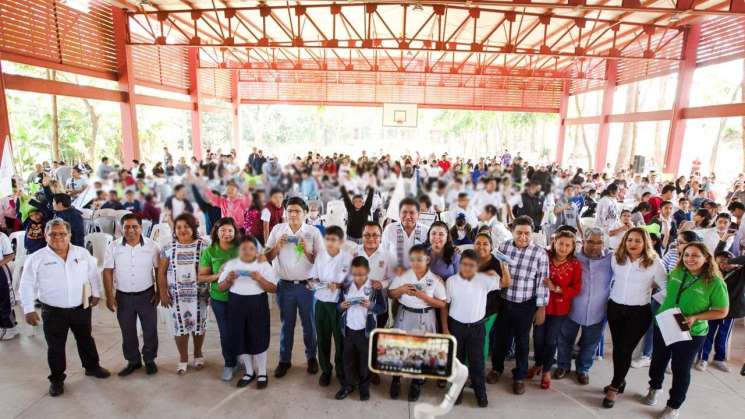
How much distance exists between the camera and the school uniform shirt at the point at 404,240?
10.5 feet

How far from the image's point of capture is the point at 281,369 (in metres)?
3.72

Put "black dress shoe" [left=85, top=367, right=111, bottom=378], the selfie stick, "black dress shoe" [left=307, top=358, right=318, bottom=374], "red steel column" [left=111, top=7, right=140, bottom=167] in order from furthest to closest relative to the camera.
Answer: "red steel column" [left=111, top=7, right=140, bottom=167] → "black dress shoe" [left=307, top=358, right=318, bottom=374] → "black dress shoe" [left=85, top=367, right=111, bottom=378] → the selfie stick

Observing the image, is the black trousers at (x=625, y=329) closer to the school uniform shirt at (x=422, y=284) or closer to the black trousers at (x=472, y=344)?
the black trousers at (x=472, y=344)

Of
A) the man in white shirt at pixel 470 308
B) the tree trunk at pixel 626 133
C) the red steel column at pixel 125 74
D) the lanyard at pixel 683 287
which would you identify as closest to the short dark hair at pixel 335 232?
the man in white shirt at pixel 470 308

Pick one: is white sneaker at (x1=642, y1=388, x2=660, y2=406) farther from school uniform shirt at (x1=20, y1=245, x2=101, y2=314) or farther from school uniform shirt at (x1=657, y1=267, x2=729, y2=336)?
school uniform shirt at (x1=20, y1=245, x2=101, y2=314)

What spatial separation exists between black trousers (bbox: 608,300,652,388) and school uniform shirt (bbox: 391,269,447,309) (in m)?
1.51

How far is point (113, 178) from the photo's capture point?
2508 millimetres

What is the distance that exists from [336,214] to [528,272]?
1658 mm

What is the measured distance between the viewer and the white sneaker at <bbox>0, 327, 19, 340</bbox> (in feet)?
13.9

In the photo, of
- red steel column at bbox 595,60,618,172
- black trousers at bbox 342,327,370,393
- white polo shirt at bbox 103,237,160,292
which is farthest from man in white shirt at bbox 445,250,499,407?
red steel column at bbox 595,60,618,172

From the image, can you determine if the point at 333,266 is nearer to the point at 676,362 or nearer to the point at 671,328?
the point at 671,328

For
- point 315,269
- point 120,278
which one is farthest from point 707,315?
point 120,278

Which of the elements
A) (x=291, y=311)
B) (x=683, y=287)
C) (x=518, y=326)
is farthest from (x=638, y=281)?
(x=291, y=311)

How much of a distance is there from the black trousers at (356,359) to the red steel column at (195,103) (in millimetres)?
7915
